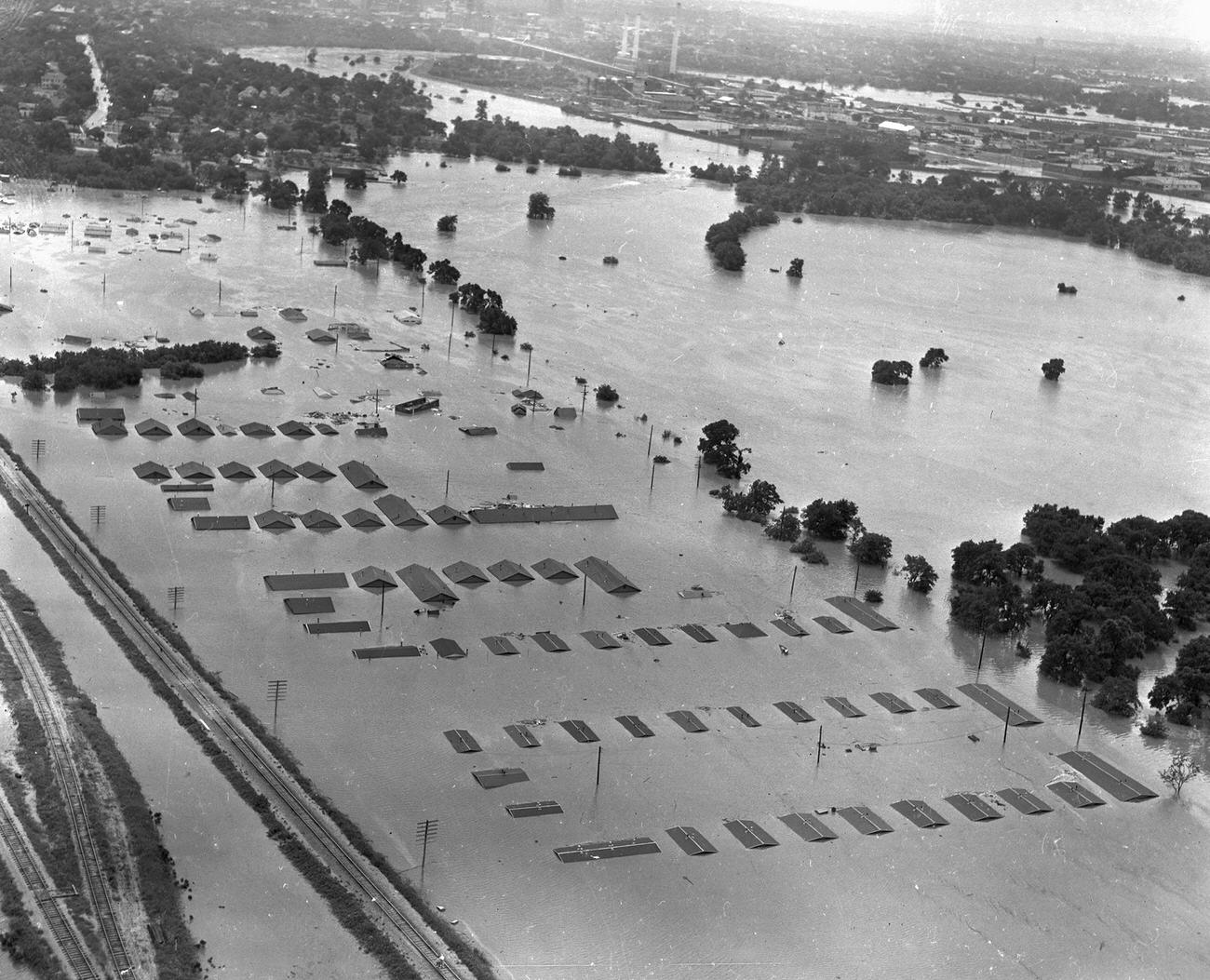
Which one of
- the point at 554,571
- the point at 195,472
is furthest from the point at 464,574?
the point at 195,472

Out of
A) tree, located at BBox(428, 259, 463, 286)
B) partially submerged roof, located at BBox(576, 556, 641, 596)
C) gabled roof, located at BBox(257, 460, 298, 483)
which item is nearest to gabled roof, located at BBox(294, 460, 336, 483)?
gabled roof, located at BBox(257, 460, 298, 483)

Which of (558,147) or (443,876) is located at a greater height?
(558,147)

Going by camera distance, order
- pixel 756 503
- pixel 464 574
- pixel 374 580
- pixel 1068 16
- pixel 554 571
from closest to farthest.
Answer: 1. pixel 374 580
2. pixel 464 574
3. pixel 554 571
4. pixel 756 503
5. pixel 1068 16

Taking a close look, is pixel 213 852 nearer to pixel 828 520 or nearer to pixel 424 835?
pixel 424 835

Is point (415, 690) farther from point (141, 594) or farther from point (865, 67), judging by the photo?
point (865, 67)

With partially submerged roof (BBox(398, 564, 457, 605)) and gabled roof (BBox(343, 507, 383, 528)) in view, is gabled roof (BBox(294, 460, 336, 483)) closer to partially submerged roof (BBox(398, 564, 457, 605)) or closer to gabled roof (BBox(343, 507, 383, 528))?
gabled roof (BBox(343, 507, 383, 528))

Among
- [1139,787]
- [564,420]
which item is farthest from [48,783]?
[564,420]

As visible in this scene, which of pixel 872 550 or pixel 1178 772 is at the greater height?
pixel 872 550
